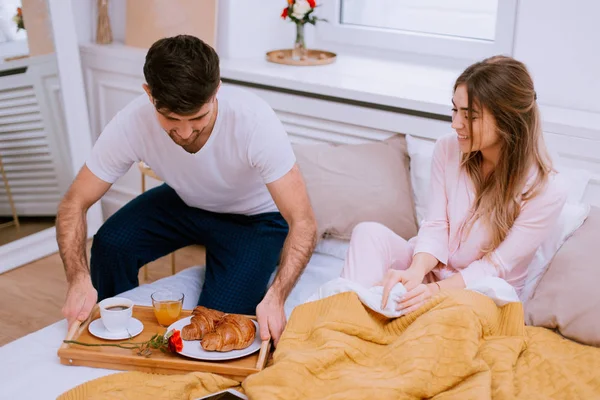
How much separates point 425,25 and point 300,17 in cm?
52

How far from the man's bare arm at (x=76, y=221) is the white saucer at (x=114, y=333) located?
19cm

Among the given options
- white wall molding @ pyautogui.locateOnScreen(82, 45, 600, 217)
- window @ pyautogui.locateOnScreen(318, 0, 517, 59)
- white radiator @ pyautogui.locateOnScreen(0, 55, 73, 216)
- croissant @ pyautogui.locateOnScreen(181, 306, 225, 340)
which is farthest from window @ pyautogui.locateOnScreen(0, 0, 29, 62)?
croissant @ pyautogui.locateOnScreen(181, 306, 225, 340)

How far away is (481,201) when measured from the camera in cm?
190

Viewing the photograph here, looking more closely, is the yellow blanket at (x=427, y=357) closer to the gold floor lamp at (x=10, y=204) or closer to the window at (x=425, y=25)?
the window at (x=425, y=25)

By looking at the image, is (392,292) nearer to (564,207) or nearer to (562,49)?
(564,207)

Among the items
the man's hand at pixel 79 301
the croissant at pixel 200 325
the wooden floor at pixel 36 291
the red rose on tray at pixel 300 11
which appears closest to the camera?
the croissant at pixel 200 325

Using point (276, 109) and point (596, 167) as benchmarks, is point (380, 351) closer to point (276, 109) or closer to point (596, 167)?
point (596, 167)

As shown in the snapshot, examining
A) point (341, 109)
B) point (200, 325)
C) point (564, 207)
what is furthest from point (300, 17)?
point (200, 325)

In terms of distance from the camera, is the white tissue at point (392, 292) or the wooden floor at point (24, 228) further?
the wooden floor at point (24, 228)

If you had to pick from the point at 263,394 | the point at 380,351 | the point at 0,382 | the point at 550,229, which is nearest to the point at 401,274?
the point at 380,351

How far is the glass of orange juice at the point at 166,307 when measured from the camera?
67.0 inches

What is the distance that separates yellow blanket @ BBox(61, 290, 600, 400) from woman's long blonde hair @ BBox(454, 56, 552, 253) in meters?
0.30

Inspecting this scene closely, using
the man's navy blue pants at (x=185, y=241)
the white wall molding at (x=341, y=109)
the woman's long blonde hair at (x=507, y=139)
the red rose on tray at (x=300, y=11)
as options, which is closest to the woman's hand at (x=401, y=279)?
the woman's long blonde hair at (x=507, y=139)

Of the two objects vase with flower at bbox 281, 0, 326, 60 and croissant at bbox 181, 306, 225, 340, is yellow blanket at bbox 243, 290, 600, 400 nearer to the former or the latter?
croissant at bbox 181, 306, 225, 340
